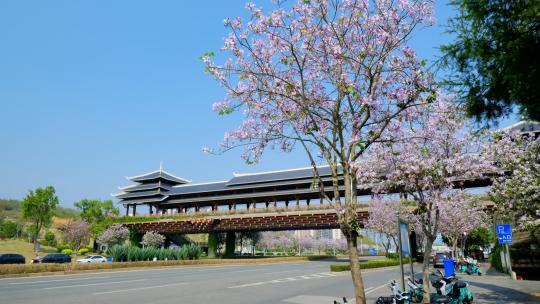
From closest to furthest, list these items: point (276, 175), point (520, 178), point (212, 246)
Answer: point (520, 178), point (212, 246), point (276, 175)

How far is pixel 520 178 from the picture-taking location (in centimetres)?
1816

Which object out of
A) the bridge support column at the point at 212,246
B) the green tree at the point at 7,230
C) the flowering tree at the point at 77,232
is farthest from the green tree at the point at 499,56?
the green tree at the point at 7,230

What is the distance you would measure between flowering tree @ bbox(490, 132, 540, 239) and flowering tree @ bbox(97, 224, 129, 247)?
57.2 m

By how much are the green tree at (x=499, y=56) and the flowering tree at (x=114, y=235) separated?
207 feet

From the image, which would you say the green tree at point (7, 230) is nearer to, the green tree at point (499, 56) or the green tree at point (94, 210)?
the green tree at point (94, 210)

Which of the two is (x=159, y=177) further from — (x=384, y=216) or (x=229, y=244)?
(x=384, y=216)

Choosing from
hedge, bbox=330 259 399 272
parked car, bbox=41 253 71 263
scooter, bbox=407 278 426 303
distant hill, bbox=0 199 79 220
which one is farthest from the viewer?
distant hill, bbox=0 199 79 220

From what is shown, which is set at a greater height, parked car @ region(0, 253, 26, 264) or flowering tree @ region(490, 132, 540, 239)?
flowering tree @ region(490, 132, 540, 239)

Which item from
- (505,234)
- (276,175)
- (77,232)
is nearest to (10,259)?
(77,232)

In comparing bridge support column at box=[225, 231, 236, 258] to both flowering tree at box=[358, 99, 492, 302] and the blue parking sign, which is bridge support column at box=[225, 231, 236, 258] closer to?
the blue parking sign

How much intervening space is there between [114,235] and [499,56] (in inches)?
2537

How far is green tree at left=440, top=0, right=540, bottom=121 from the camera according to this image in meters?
6.59

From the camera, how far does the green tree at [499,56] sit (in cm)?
659

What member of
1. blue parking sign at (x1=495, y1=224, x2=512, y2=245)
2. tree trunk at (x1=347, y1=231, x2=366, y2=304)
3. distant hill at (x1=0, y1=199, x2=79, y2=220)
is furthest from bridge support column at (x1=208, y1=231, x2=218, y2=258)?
distant hill at (x1=0, y1=199, x2=79, y2=220)
